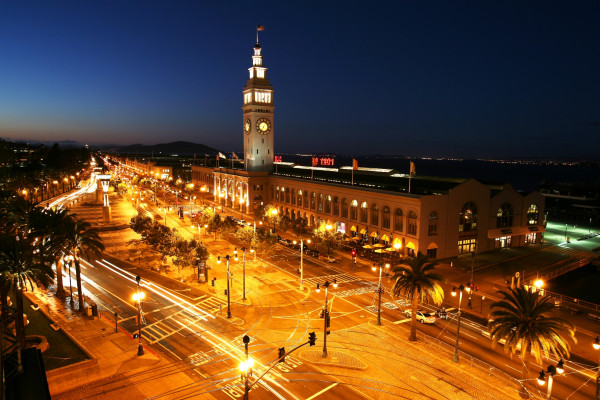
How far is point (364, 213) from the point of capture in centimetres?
7931

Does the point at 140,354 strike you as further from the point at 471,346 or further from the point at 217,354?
the point at 471,346

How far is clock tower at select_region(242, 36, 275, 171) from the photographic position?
112 meters

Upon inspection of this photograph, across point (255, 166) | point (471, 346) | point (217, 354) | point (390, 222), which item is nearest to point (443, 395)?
point (471, 346)

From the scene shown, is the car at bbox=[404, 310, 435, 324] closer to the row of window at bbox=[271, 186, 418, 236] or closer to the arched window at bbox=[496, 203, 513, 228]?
the row of window at bbox=[271, 186, 418, 236]

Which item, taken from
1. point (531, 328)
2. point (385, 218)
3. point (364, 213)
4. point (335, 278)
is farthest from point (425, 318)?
point (364, 213)

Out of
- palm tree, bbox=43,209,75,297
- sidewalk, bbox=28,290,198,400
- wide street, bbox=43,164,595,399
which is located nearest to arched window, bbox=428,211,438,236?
wide street, bbox=43,164,595,399

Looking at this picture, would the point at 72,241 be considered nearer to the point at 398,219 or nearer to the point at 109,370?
the point at 109,370

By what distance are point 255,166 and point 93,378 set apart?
88.8 meters

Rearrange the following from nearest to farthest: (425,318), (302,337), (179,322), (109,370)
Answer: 1. (109,370)
2. (302,337)
3. (179,322)
4. (425,318)

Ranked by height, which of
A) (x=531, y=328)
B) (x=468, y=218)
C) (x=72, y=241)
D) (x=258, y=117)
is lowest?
(x=531, y=328)

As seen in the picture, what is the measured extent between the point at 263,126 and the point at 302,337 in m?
83.7

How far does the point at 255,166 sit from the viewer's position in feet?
385

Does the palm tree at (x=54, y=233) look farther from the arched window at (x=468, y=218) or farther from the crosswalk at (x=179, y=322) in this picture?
the arched window at (x=468, y=218)

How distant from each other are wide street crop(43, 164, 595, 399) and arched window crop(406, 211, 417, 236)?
1273cm
